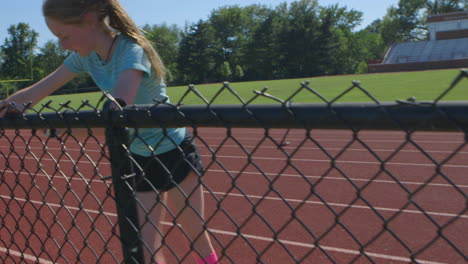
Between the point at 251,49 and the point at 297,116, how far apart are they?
65.1m

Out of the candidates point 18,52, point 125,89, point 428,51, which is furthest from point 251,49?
point 125,89

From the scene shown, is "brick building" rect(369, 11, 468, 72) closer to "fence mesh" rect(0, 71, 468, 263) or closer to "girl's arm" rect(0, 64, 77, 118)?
"fence mesh" rect(0, 71, 468, 263)

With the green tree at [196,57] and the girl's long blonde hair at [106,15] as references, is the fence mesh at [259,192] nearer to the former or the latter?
the girl's long blonde hair at [106,15]

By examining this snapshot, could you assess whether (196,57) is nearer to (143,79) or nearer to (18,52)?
(18,52)

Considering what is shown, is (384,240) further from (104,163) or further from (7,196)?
(104,163)

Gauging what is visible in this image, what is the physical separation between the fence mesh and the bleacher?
165ft

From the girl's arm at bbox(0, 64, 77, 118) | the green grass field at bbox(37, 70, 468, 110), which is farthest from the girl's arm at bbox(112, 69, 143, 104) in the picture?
the green grass field at bbox(37, 70, 468, 110)

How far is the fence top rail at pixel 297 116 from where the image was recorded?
1031 millimetres

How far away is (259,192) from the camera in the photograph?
600 centimetres

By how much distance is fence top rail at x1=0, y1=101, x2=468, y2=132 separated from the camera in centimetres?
103

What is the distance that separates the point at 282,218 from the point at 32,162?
6093mm

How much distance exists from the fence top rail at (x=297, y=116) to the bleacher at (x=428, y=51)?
191 ft

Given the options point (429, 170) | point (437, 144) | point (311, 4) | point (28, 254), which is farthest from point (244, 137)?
point (311, 4)

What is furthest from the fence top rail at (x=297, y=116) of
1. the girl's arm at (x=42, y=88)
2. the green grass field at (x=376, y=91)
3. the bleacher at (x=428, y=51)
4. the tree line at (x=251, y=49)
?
the bleacher at (x=428, y=51)
